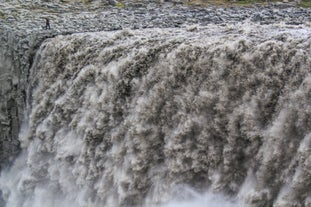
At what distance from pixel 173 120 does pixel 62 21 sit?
7118mm

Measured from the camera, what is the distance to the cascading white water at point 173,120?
6.24 m

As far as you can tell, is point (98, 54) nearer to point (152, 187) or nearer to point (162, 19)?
point (152, 187)

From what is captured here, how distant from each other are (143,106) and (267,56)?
2108 mm

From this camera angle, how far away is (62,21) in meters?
13.8

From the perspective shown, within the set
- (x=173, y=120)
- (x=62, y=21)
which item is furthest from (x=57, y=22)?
(x=173, y=120)

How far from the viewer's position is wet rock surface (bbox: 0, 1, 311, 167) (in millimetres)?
11852

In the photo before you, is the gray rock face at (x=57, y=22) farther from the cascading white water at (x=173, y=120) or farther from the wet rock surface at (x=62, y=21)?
the cascading white water at (x=173, y=120)

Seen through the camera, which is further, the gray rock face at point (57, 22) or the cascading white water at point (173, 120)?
the gray rock face at point (57, 22)

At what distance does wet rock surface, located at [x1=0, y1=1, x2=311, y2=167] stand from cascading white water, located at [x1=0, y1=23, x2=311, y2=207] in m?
1.20

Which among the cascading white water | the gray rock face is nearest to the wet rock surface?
the gray rock face

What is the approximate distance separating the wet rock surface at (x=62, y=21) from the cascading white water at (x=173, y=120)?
47.4 inches

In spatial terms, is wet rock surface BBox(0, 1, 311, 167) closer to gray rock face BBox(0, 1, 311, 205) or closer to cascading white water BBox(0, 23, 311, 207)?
gray rock face BBox(0, 1, 311, 205)

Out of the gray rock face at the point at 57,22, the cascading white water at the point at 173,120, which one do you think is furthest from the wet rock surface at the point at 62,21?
the cascading white water at the point at 173,120

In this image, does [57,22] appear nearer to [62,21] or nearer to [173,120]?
[62,21]
